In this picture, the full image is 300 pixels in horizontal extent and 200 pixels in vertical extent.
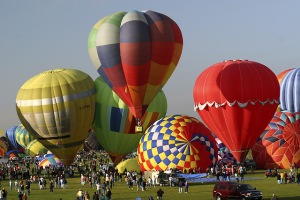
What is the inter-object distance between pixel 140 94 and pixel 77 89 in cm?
836

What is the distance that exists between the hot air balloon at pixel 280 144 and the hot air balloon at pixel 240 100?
460 centimetres

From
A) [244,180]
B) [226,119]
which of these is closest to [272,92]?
[226,119]

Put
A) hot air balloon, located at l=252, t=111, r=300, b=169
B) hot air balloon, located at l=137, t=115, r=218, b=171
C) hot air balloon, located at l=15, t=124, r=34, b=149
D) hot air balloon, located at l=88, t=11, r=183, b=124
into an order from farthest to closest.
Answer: hot air balloon, located at l=15, t=124, r=34, b=149, hot air balloon, located at l=252, t=111, r=300, b=169, hot air balloon, located at l=137, t=115, r=218, b=171, hot air balloon, located at l=88, t=11, r=183, b=124

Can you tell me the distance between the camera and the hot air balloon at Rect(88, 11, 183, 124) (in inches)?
1271

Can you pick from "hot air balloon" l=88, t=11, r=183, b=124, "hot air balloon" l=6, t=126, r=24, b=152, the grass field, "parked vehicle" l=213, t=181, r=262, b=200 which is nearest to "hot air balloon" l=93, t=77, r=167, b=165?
"hot air balloon" l=88, t=11, r=183, b=124

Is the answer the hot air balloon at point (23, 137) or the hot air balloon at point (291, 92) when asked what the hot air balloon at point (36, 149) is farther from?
the hot air balloon at point (291, 92)

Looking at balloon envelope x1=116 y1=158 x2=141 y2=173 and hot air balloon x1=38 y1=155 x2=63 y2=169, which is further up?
hot air balloon x1=38 y1=155 x2=63 y2=169

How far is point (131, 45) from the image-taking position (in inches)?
1262

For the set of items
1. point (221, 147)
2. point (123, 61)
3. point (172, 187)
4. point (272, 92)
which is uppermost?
point (123, 61)

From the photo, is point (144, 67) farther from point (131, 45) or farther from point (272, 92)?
Result: point (272, 92)

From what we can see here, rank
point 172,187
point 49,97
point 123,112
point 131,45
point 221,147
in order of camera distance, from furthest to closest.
A: point 221,147
point 123,112
point 49,97
point 131,45
point 172,187

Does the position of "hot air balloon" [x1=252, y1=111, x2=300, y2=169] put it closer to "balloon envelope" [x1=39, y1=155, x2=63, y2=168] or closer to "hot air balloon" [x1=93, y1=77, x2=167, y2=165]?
"hot air balloon" [x1=93, y1=77, x2=167, y2=165]

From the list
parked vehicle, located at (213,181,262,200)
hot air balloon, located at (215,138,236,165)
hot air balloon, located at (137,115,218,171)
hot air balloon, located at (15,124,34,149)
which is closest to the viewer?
parked vehicle, located at (213,181,262,200)

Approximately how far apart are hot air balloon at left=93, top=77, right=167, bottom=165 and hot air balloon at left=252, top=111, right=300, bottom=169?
10122 mm
